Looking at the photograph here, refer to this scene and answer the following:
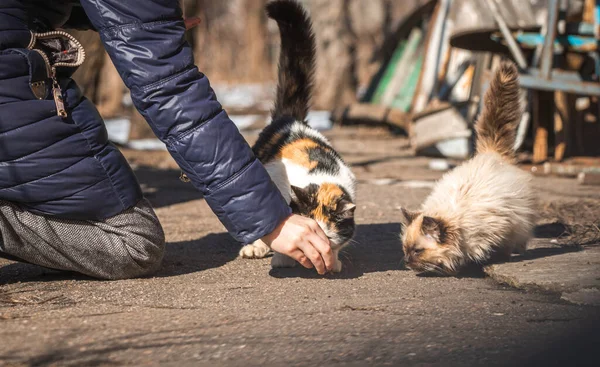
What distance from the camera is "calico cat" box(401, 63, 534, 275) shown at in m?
3.55

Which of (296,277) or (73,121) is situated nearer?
(73,121)

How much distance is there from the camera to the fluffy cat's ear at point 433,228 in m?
3.54

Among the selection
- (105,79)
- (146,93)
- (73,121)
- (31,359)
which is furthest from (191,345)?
(105,79)

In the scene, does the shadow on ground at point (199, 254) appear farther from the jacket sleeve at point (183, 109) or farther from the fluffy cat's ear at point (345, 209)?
the jacket sleeve at point (183, 109)

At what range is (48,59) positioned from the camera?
2992 millimetres

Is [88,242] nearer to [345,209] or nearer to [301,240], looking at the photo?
[301,240]

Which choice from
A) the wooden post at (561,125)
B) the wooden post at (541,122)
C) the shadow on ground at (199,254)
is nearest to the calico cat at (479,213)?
the shadow on ground at (199,254)

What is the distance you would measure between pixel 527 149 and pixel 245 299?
5543 mm

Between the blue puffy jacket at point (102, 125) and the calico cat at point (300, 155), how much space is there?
0.77 metres

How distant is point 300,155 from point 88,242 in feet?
4.09

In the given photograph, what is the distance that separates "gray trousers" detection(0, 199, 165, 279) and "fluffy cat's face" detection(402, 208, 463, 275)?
118 cm

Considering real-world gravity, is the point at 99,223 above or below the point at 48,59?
below

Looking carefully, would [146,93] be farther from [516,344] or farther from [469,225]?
[469,225]

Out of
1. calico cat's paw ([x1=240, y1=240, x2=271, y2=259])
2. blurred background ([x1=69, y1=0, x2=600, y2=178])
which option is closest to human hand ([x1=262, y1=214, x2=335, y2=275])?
calico cat's paw ([x1=240, y1=240, x2=271, y2=259])
